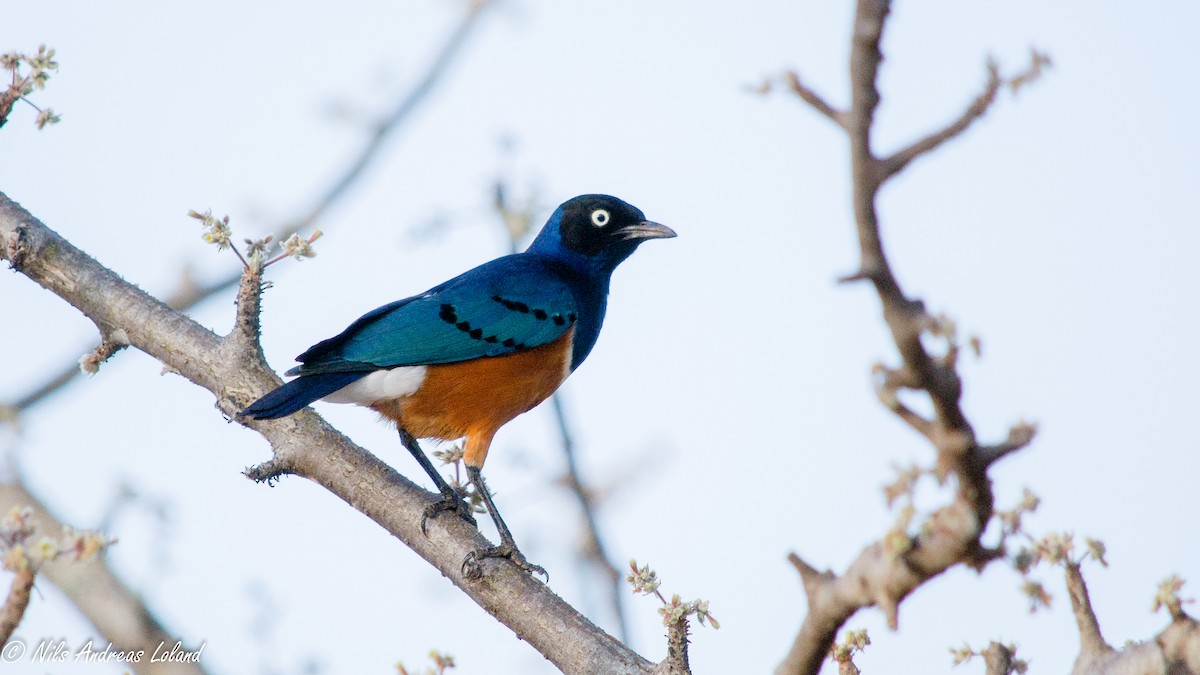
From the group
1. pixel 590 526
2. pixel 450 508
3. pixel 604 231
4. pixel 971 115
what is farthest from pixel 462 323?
pixel 971 115

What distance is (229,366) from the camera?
19.2ft

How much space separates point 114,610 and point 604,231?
14.6 feet

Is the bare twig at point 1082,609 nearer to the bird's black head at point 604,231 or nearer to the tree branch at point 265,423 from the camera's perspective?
the tree branch at point 265,423

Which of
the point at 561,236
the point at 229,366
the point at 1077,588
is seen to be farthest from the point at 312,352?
the point at 1077,588

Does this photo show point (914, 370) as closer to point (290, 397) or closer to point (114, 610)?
point (290, 397)

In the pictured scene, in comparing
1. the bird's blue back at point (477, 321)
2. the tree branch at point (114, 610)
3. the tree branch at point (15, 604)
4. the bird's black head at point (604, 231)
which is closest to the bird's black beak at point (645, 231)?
the bird's black head at point (604, 231)

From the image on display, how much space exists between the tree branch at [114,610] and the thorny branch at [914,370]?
3693 millimetres

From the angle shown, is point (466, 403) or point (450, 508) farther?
point (466, 403)

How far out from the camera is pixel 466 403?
734 cm

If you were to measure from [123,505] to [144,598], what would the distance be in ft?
1.60

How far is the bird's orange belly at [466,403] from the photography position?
731 centimetres

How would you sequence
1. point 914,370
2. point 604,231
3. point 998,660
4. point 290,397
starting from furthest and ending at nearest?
1. point 604,231
2. point 290,397
3. point 998,660
4. point 914,370

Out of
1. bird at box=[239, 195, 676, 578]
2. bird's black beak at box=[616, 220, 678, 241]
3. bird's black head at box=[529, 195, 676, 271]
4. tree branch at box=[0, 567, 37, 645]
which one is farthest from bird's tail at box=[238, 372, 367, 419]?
bird's black beak at box=[616, 220, 678, 241]

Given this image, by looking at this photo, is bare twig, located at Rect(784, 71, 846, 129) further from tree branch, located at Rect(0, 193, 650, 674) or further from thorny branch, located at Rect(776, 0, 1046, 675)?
tree branch, located at Rect(0, 193, 650, 674)
